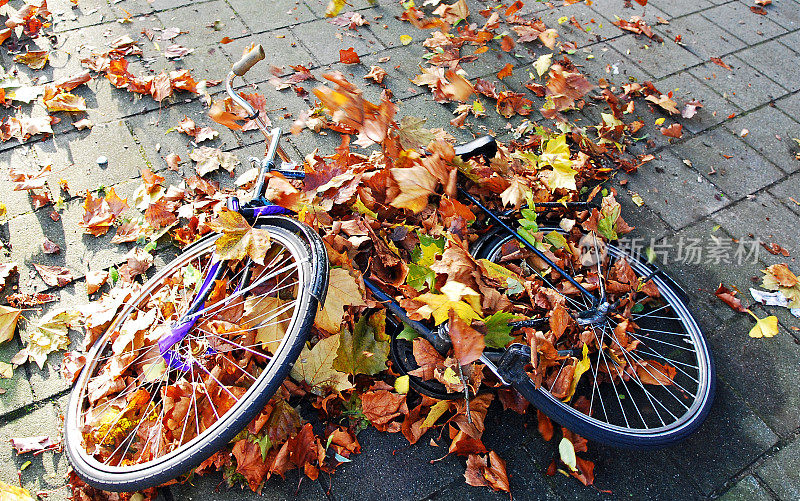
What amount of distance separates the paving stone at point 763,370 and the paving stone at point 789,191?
111 centimetres

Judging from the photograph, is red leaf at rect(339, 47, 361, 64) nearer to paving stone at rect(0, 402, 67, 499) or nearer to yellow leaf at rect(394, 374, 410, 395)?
yellow leaf at rect(394, 374, 410, 395)

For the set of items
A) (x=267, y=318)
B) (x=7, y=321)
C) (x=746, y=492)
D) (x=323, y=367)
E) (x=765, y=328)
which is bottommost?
(x=746, y=492)

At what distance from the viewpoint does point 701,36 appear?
465 centimetres

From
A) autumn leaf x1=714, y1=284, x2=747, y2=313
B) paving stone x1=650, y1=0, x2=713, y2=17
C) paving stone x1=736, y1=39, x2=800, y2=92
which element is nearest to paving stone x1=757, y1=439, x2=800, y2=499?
autumn leaf x1=714, y1=284, x2=747, y2=313

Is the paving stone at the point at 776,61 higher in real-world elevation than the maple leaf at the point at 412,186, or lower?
lower

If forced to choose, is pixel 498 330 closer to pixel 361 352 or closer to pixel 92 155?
pixel 361 352

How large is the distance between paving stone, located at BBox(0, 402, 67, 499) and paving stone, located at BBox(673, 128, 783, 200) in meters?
4.01

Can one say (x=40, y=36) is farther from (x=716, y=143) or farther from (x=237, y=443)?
(x=716, y=143)

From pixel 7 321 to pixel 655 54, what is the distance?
4913 mm

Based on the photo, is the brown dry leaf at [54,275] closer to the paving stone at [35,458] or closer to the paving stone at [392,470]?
the paving stone at [35,458]

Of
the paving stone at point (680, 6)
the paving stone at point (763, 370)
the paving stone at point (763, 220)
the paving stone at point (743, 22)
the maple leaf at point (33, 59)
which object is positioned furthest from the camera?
the paving stone at point (680, 6)

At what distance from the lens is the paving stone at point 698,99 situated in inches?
152

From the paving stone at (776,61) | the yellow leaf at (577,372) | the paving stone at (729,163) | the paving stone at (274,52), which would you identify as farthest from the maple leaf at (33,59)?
the paving stone at (776,61)

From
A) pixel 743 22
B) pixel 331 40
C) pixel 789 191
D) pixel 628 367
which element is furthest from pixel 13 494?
pixel 743 22
